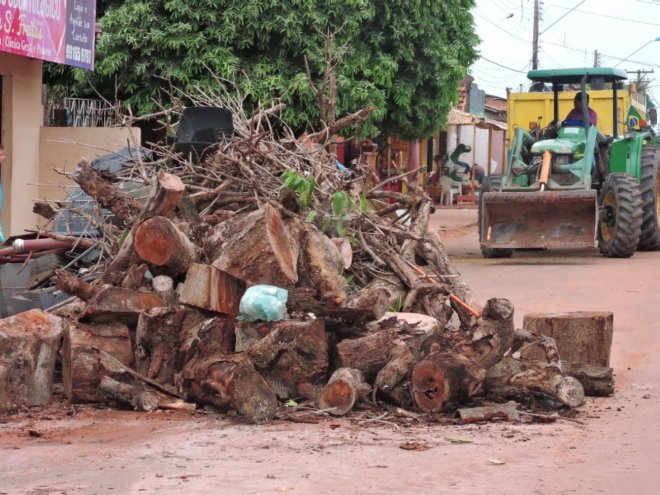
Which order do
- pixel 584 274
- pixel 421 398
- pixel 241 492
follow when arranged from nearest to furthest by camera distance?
1. pixel 241 492
2. pixel 421 398
3. pixel 584 274

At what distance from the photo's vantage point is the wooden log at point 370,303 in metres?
7.35

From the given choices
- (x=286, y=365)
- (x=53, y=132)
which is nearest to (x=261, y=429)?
(x=286, y=365)

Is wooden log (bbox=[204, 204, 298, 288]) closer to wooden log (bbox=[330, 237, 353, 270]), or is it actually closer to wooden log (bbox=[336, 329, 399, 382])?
wooden log (bbox=[336, 329, 399, 382])

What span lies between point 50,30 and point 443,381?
434 inches

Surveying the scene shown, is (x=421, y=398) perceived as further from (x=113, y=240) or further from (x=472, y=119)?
(x=472, y=119)

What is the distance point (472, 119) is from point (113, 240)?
2945 centimetres

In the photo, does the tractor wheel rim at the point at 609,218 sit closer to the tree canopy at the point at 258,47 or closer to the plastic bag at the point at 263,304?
the tree canopy at the point at 258,47

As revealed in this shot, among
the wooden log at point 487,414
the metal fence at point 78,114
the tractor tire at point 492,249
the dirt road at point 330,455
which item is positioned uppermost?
the metal fence at point 78,114

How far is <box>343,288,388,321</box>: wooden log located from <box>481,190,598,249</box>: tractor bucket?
880 centimetres

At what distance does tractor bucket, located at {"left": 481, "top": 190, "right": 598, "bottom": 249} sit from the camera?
15883 millimetres

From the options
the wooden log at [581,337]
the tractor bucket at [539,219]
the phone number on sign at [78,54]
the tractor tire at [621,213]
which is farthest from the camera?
the phone number on sign at [78,54]

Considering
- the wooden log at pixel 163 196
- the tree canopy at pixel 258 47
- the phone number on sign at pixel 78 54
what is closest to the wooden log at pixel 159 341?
the wooden log at pixel 163 196

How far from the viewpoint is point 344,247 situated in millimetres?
8688

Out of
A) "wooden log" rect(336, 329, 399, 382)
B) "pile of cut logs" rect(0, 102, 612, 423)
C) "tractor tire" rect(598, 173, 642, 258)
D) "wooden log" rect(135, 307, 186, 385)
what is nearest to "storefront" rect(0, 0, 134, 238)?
"tractor tire" rect(598, 173, 642, 258)
